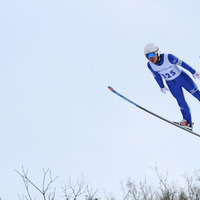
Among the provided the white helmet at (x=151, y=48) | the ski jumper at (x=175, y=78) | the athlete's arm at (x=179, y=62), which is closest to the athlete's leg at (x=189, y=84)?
the ski jumper at (x=175, y=78)

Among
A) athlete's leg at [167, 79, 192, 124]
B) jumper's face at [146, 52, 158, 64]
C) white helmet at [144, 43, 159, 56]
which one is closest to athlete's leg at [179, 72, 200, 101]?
athlete's leg at [167, 79, 192, 124]

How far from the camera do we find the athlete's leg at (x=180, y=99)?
9.52m

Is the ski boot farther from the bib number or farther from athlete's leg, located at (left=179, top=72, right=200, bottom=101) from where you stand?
the bib number

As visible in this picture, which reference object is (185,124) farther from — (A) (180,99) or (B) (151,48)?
(B) (151,48)

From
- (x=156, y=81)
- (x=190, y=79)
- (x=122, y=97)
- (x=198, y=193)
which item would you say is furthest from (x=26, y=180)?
(x=198, y=193)

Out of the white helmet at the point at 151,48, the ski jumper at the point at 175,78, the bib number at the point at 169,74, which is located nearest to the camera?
the white helmet at the point at 151,48

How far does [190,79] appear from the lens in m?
9.35

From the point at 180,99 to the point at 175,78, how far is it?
2.03 ft

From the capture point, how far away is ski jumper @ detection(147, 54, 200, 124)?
8941 millimetres

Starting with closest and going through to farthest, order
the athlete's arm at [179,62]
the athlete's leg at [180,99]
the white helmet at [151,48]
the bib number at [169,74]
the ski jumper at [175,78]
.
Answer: the athlete's arm at [179,62] < the white helmet at [151,48] < the ski jumper at [175,78] < the bib number at [169,74] < the athlete's leg at [180,99]

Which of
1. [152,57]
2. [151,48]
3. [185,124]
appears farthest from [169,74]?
[185,124]

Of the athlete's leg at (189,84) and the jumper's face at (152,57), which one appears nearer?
the jumper's face at (152,57)

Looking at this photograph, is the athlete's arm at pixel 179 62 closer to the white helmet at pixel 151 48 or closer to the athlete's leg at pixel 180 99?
the white helmet at pixel 151 48

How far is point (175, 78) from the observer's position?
367 inches
